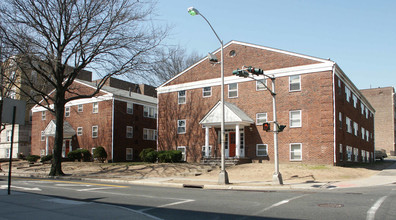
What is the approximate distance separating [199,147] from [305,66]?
39.7 ft

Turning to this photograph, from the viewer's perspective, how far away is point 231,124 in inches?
1157

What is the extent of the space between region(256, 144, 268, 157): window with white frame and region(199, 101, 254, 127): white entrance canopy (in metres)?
2.10

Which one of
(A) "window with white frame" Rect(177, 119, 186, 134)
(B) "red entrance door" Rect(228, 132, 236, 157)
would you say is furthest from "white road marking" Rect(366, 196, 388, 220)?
(A) "window with white frame" Rect(177, 119, 186, 134)

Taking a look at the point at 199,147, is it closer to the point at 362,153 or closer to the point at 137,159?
the point at 137,159

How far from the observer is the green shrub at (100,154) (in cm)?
3859

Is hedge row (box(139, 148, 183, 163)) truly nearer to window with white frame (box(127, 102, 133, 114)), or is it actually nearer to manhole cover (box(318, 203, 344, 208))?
window with white frame (box(127, 102, 133, 114))

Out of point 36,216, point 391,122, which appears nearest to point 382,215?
point 36,216

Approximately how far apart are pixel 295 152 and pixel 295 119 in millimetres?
2627

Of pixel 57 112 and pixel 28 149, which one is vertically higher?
pixel 57 112

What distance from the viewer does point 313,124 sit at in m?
27.2

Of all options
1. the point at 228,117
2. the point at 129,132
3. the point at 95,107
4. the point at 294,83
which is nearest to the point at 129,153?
the point at 129,132

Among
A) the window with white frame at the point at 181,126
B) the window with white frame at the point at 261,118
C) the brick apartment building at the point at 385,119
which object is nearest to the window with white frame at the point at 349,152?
the window with white frame at the point at 261,118

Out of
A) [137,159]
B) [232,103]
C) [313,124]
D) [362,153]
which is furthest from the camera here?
[137,159]

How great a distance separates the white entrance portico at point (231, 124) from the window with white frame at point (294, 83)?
4275 millimetres
